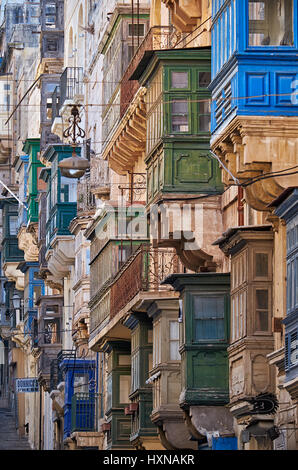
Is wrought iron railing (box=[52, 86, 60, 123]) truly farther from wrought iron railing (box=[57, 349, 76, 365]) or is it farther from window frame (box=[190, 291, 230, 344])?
window frame (box=[190, 291, 230, 344])

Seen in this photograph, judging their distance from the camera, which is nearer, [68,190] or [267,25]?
[267,25]

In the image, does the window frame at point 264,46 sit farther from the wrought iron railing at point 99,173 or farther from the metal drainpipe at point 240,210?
the wrought iron railing at point 99,173

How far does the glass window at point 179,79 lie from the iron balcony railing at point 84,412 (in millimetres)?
17279

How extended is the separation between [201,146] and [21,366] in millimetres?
48733

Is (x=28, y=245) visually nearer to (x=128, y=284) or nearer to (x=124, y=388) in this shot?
(x=124, y=388)

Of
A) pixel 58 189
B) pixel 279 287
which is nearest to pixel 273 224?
pixel 279 287

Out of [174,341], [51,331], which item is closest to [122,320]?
[174,341]

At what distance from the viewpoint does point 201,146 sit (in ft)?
122

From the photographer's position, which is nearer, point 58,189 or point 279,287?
point 279,287

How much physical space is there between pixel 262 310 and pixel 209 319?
3.03m

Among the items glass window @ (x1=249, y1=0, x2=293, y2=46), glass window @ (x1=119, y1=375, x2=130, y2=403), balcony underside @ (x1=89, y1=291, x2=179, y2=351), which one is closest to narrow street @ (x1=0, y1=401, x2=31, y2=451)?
glass window @ (x1=119, y1=375, x2=130, y2=403)

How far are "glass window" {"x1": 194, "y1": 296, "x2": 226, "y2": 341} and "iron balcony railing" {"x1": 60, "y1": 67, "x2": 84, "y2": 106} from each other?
24.2m

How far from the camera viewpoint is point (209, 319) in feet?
117

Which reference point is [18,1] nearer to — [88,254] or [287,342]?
[88,254]
